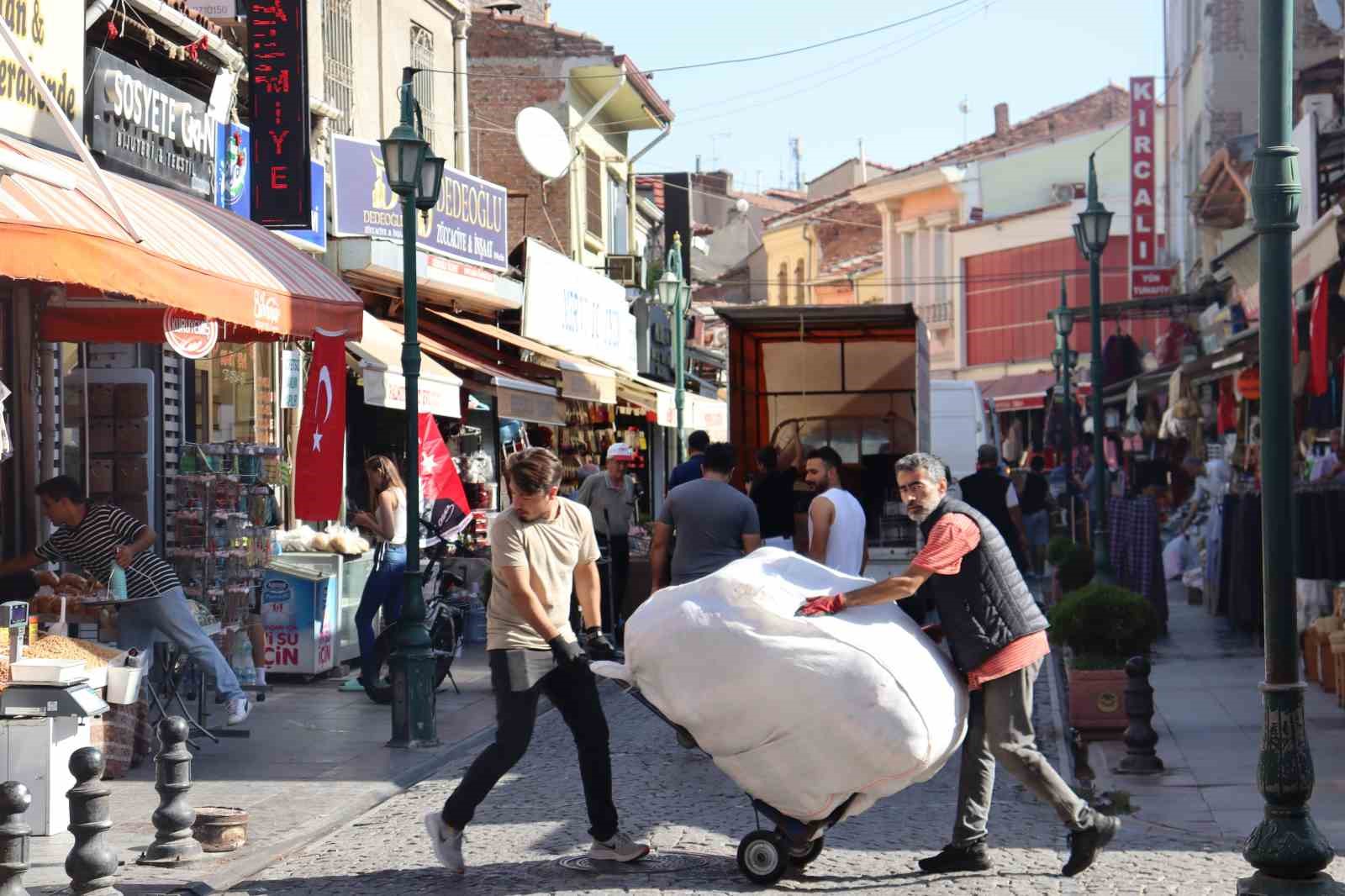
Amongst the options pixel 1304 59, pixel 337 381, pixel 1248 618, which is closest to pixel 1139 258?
pixel 1304 59

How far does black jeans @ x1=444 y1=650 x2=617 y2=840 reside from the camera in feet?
24.4

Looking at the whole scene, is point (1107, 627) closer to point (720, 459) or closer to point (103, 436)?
point (720, 459)

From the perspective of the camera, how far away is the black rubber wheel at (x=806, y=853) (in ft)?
23.7

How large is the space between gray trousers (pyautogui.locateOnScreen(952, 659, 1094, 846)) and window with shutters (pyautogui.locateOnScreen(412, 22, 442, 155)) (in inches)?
695

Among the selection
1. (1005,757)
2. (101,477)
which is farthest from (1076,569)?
(1005,757)

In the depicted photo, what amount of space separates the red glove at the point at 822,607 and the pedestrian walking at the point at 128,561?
4819mm

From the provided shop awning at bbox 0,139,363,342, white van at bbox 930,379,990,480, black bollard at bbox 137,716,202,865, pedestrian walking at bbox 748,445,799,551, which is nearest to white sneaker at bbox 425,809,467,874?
black bollard at bbox 137,716,202,865

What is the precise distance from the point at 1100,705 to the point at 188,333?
6279 millimetres

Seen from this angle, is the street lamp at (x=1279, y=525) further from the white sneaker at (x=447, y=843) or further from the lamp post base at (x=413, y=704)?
the lamp post base at (x=413, y=704)

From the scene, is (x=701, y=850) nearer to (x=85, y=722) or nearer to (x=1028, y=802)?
(x=1028, y=802)

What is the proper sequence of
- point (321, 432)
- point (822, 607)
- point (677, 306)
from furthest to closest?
point (677, 306) → point (321, 432) → point (822, 607)

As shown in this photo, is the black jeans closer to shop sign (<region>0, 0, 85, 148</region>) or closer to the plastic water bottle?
the plastic water bottle

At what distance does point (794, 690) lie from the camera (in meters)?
6.84

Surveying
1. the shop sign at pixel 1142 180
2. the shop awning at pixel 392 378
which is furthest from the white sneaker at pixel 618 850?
the shop sign at pixel 1142 180
